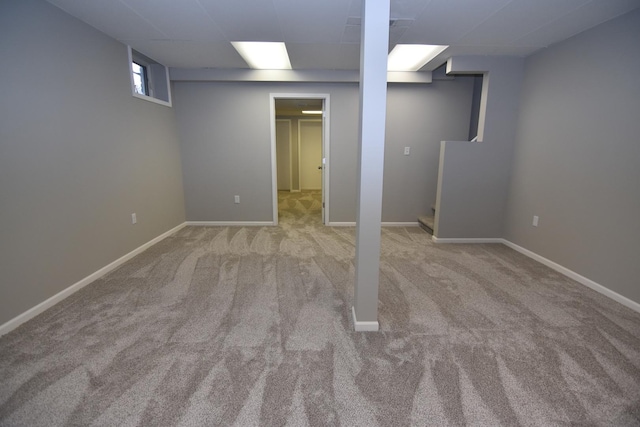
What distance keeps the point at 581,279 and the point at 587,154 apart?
46.6 inches

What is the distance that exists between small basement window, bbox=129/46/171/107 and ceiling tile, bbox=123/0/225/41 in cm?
111

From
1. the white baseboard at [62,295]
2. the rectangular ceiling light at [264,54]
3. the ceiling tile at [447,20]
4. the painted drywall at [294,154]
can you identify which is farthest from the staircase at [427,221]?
the painted drywall at [294,154]

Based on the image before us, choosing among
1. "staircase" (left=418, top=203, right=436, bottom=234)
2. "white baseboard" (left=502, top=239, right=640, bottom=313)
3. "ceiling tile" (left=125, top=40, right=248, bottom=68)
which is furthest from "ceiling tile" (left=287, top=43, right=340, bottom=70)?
"white baseboard" (left=502, top=239, right=640, bottom=313)

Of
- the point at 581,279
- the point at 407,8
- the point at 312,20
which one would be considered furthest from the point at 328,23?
the point at 581,279

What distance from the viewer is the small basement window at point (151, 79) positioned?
147 inches

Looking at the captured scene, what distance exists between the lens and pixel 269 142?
4.55m

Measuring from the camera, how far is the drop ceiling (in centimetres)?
230

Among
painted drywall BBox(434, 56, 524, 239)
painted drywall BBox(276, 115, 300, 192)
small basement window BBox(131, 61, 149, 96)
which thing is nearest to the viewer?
painted drywall BBox(434, 56, 524, 239)

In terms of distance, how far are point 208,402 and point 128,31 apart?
3322 mm

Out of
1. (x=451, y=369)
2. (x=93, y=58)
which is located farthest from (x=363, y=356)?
(x=93, y=58)

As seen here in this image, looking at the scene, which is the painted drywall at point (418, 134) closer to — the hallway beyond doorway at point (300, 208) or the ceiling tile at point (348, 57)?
the ceiling tile at point (348, 57)

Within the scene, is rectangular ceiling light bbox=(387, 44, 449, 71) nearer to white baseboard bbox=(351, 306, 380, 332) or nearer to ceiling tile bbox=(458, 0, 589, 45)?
ceiling tile bbox=(458, 0, 589, 45)

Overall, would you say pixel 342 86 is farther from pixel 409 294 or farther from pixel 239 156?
pixel 409 294

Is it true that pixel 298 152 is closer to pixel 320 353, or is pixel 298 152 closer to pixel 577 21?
pixel 577 21
